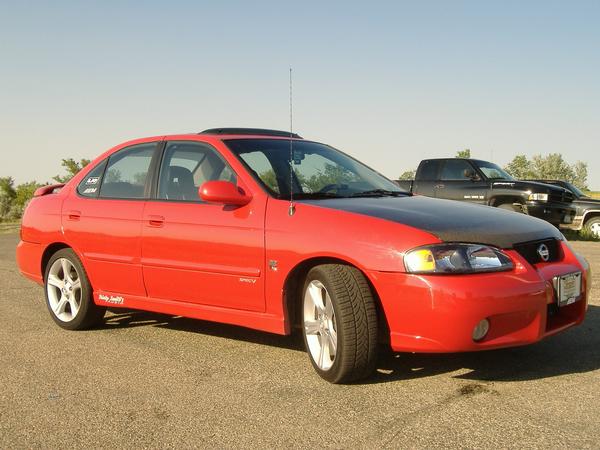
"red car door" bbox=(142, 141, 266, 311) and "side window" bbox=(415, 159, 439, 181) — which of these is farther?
"side window" bbox=(415, 159, 439, 181)

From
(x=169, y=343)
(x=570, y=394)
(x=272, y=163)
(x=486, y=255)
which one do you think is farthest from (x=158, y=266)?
(x=570, y=394)

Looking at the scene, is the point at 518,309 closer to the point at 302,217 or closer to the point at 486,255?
the point at 486,255

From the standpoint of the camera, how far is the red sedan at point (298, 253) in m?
3.84

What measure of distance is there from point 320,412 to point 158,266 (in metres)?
2.02

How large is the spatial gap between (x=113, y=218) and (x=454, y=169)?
11.2 meters

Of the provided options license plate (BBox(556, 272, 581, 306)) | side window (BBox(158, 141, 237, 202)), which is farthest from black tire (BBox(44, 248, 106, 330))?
license plate (BBox(556, 272, 581, 306))

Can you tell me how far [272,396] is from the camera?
3.97 m

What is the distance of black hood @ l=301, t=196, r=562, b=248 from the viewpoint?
3.96 m

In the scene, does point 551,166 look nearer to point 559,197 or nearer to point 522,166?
point 522,166

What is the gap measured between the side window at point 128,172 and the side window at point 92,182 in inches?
2.6

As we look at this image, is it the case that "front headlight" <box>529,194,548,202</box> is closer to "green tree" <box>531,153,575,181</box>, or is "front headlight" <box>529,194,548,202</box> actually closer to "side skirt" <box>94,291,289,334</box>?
"side skirt" <box>94,291,289,334</box>

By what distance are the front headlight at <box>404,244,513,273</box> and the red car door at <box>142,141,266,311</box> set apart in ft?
3.68

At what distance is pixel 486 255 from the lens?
12.7ft

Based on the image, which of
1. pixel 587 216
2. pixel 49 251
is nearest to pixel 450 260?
pixel 49 251
